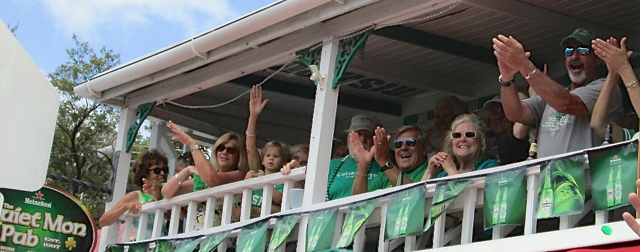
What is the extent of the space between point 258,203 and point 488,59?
8.13ft

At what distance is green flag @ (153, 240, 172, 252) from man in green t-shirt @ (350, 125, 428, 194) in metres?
2.08

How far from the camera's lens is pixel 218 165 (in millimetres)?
9594

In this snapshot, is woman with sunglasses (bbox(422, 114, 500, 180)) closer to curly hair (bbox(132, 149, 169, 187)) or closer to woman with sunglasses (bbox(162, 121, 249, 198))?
woman with sunglasses (bbox(162, 121, 249, 198))

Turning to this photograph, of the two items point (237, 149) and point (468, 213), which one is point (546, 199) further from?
point (237, 149)

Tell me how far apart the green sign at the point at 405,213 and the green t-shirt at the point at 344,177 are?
3.70ft

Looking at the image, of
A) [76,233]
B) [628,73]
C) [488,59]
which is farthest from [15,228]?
[628,73]

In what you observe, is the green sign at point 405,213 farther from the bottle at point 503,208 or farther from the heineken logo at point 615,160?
the heineken logo at point 615,160

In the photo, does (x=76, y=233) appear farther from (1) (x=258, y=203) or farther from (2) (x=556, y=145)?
(2) (x=556, y=145)

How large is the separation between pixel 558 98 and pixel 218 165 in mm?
3993

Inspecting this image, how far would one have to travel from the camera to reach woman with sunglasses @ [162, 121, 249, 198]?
366 inches

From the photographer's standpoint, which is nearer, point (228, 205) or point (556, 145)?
point (556, 145)

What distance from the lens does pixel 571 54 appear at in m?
6.94

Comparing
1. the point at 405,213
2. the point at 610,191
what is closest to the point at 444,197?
the point at 405,213

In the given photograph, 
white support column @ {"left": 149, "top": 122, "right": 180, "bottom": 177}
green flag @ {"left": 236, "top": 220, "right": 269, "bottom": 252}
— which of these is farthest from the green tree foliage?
green flag @ {"left": 236, "top": 220, "right": 269, "bottom": 252}
